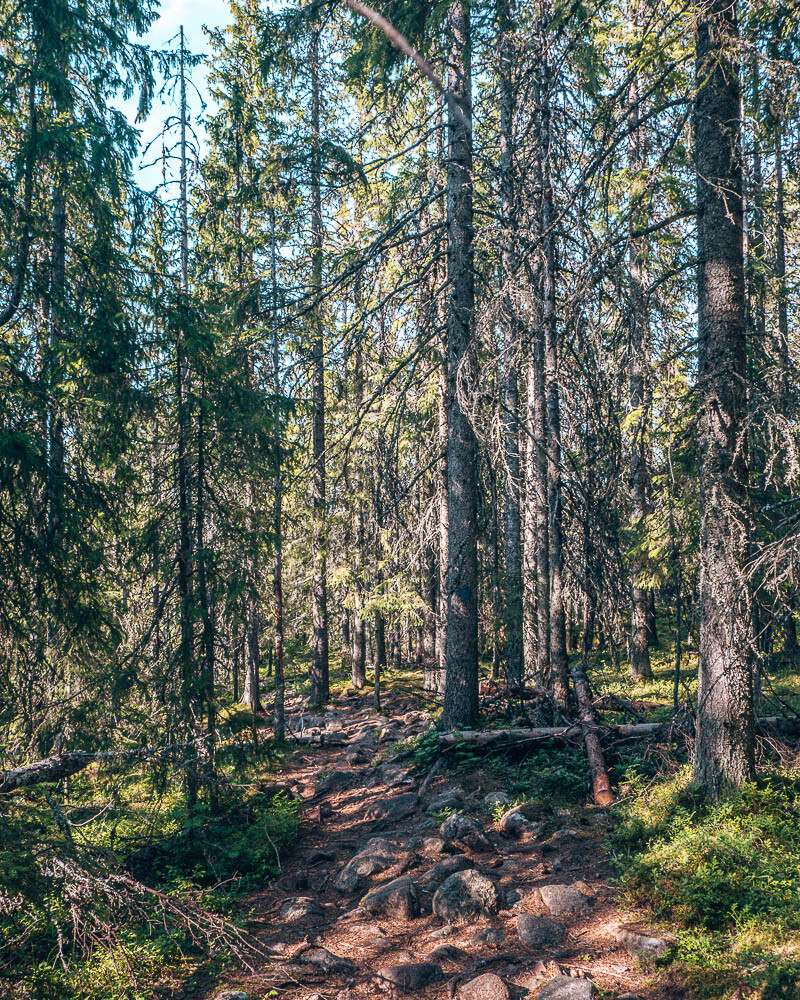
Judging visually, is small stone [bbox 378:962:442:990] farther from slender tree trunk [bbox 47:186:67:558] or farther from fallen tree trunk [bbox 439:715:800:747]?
slender tree trunk [bbox 47:186:67:558]

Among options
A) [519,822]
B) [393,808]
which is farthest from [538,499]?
[393,808]

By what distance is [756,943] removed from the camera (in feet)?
13.6

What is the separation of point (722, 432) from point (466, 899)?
4.92 metres

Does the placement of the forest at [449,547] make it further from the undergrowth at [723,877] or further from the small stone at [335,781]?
the small stone at [335,781]

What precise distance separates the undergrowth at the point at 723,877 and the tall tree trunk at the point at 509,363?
→ 14.2ft

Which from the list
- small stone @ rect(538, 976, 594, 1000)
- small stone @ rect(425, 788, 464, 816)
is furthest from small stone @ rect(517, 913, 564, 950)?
small stone @ rect(425, 788, 464, 816)

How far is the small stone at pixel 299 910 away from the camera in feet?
20.3

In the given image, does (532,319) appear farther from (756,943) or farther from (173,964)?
(173,964)

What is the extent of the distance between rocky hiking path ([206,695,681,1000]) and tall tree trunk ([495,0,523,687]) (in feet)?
10.2

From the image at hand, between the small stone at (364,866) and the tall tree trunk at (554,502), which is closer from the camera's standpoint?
the small stone at (364,866)

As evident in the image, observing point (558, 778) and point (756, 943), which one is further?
point (558, 778)

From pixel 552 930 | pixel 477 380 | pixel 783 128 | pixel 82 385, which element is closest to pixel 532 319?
pixel 477 380

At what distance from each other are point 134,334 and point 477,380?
4398mm

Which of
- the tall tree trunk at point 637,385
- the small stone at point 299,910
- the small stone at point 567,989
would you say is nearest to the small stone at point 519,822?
the small stone at point 299,910
